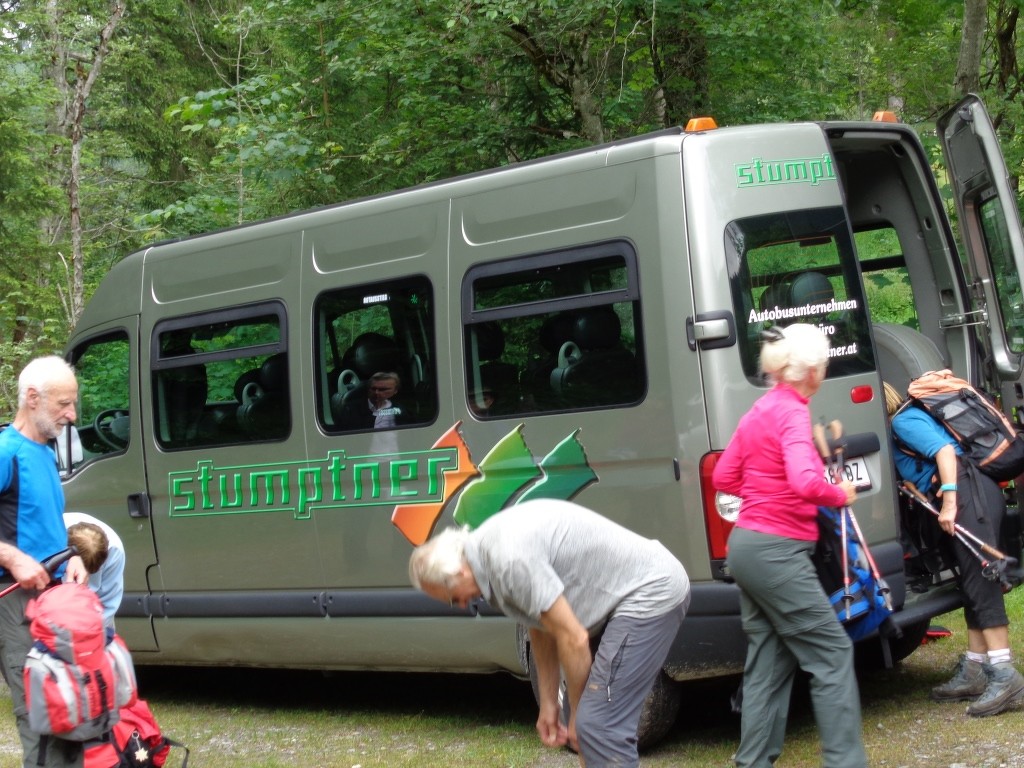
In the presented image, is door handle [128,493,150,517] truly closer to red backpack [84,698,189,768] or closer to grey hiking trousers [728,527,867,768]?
red backpack [84,698,189,768]

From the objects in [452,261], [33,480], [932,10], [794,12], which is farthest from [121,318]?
→ [932,10]

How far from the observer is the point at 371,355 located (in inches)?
257

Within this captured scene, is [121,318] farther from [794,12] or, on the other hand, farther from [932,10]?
[932,10]

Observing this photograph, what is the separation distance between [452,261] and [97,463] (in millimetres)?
2977

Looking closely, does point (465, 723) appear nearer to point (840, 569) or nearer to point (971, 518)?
point (840, 569)

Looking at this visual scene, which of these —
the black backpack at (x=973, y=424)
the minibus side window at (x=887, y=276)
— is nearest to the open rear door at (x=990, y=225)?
the minibus side window at (x=887, y=276)

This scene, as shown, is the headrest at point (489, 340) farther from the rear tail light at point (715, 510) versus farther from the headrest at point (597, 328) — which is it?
the rear tail light at point (715, 510)

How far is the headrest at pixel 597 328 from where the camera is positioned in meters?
5.55

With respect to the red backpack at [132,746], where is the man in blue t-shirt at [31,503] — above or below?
above

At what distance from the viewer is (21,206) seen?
53.2 feet

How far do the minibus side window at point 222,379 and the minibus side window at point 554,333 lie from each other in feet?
4.46

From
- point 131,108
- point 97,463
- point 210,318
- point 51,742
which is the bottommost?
point 51,742

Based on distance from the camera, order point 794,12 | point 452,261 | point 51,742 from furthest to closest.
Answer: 1. point 794,12
2. point 452,261
3. point 51,742

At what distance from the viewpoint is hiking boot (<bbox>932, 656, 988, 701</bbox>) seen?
581 cm
